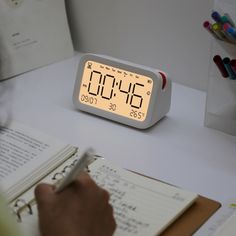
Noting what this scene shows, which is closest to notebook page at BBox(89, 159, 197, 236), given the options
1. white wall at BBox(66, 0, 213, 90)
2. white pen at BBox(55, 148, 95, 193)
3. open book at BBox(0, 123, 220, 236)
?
open book at BBox(0, 123, 220, 236)

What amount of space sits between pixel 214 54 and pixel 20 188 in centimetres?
43

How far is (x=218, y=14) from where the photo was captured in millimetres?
1022

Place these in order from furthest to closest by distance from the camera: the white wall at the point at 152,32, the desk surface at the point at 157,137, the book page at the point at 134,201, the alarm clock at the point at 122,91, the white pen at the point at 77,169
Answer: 1. the white wall at the point at 152,32
2. the alarm clock at the point at 122,91
3. the desk surface at the point at 157,137
4. the book page at the point at 134,201
5. the white pen at the point at 77,169

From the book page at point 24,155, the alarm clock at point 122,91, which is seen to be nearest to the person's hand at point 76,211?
the book page at point 24,155

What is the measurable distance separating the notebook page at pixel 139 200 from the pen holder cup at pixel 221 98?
252 mm

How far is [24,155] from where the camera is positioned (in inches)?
39.4

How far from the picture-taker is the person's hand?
76cm

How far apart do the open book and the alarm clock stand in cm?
16

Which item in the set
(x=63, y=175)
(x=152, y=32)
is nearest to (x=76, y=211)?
(x=63, y=175)

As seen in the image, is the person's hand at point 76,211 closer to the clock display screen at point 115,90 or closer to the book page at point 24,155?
the book page at point 24,155

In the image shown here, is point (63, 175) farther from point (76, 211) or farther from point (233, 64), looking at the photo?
point (233, 64)

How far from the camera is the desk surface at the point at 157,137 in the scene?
3.27 feet

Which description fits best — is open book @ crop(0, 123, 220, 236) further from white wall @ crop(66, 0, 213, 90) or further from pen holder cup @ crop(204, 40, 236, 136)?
white wall @ crop(66, 0, 213, 90)

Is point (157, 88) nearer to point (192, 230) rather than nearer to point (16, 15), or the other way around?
point (192, 230)
